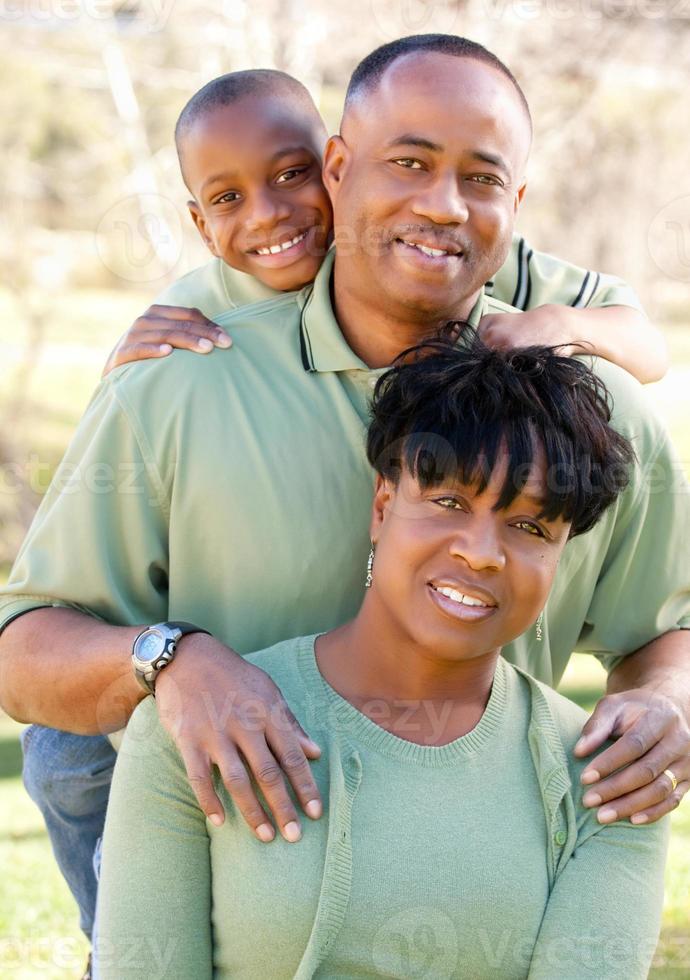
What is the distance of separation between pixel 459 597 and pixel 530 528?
0.64 feet

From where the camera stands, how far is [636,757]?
2.29 meters

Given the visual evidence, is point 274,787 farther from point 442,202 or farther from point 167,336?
point 442,202

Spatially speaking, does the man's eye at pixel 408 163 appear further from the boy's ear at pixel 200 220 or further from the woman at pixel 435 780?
the boy's ear at pixel 200 220

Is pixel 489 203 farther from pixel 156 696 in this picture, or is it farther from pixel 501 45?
pixel 501 45

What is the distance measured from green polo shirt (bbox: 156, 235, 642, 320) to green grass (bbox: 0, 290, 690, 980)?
32 centimetres

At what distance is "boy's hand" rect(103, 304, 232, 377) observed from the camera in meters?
2.66

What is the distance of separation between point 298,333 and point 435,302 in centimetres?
33

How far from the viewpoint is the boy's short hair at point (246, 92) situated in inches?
124

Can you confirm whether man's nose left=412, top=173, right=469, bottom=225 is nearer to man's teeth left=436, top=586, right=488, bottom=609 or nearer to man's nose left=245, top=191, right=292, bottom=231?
man's nose left=245, top=191, right=292, bottom=231

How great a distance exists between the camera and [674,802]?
7.45 feet

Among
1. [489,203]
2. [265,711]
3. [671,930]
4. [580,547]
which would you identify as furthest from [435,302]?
[671,930]

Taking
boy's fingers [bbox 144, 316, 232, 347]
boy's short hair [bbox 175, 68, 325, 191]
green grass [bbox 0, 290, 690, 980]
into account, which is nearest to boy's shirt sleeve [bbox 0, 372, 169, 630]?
boy's fingers [bbox 144, 316, 232, 347]

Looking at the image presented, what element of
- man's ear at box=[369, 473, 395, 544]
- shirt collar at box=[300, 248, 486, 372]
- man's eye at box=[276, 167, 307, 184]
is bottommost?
man's ear at box=[369, 473, 395, 544]

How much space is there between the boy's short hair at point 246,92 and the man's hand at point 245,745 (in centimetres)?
159
